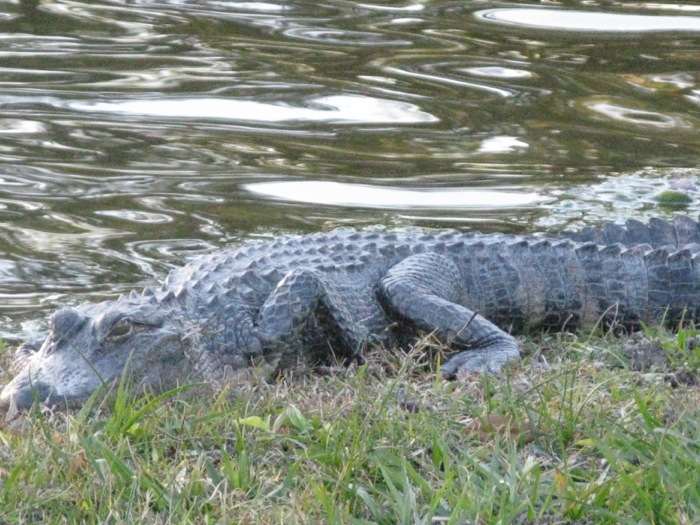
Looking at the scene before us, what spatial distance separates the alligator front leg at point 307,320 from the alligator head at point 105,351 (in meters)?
0.40

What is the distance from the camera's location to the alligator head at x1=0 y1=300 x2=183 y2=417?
3623 mm

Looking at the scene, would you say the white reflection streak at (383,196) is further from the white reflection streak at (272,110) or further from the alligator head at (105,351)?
the alligator head at (105,351)

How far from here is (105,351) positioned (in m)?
3.88

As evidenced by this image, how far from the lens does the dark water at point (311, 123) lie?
707 centimetres

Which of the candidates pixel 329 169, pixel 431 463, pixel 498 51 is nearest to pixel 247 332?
pixel 431 463

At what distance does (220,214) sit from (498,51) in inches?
199

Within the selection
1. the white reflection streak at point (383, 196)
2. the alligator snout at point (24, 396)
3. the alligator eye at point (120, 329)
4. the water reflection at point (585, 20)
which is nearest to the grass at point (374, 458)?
the alligator snout at point (24, 396)

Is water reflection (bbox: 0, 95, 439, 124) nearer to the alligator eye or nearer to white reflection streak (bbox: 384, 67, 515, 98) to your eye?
white reflection streak (bbox: 384, 67, 515, 98)

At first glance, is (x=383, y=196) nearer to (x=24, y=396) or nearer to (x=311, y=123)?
(x=311, y=123)

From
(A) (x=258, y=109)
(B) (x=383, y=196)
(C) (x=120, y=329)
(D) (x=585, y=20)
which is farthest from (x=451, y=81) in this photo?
(C) (x=120, y=329)

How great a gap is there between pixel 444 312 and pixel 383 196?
10.4 feet

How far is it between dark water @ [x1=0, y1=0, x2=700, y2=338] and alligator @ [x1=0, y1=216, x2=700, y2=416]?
1264 millimetres

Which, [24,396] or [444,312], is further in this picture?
[444,312]

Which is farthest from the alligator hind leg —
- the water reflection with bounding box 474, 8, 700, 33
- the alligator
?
the water reflection with bounding box 474, 8, 700, 33
